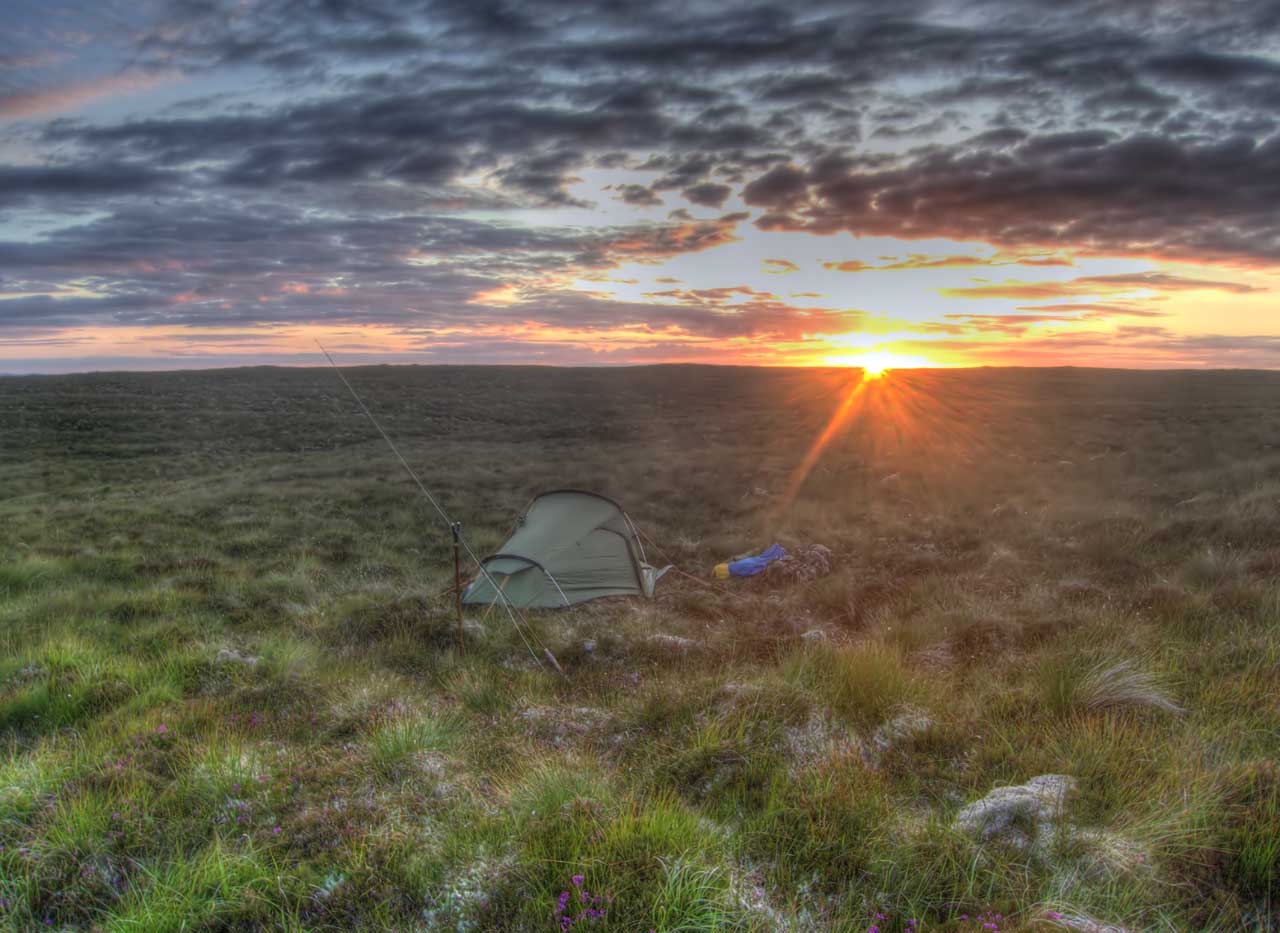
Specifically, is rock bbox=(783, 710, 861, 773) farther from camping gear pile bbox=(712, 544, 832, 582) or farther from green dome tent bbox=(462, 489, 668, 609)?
camping gear pile bbox=(712, 544, 832, 582)

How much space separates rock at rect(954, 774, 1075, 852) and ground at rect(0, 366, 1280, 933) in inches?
0.8

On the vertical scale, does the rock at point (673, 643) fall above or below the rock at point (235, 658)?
below

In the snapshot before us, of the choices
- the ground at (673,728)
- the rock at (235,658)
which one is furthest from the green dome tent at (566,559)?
the rock at (235,658)

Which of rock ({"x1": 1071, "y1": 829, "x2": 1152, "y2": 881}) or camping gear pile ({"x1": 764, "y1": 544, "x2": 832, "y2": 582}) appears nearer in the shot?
rock ({"x1": 1071, "y1": 829, "x2": 1152, "y2": 881})

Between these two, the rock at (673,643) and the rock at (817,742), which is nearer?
the rock at (817,742)

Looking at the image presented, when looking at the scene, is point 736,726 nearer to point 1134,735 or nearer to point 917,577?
point 1134,735

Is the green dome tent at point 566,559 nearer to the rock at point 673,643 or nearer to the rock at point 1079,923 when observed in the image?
the rock at point 673,643

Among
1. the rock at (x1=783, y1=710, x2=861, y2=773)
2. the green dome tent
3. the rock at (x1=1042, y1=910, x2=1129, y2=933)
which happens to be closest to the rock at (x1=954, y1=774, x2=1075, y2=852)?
the rock at (x1=1042, y1=910, x2=1129, y2=933)

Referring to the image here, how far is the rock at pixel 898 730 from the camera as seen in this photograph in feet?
15.4

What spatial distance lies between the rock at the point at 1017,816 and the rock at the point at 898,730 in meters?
1.01

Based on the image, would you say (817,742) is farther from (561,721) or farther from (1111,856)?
(561,721)

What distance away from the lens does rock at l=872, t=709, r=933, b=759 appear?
184 inches

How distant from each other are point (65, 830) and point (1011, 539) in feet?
43.8

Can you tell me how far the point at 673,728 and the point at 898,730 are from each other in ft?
5.42
